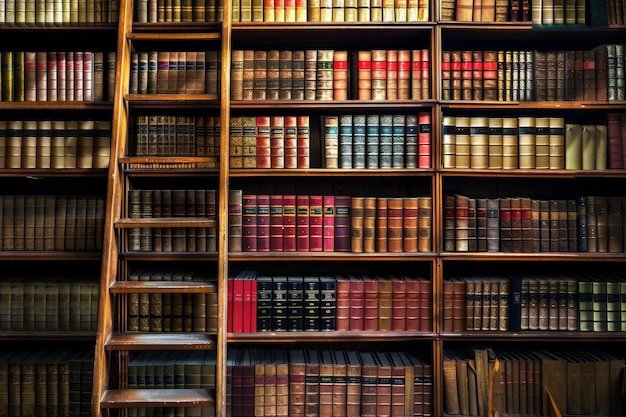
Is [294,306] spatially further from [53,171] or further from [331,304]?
[53,171]

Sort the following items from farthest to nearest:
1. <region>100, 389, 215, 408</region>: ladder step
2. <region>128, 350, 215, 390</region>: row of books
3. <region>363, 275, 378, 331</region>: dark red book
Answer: <region>363, 275, 378, 331</region>: dark red book
<region>128, 350, 215, 390</region>: row of books
<region>100, 389, 215, 408</region>: ladder step

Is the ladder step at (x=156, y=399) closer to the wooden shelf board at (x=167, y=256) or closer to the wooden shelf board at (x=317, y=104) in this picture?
the wooden shelf board at (x=167, y=256)

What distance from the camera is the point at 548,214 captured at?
2154 millimetres

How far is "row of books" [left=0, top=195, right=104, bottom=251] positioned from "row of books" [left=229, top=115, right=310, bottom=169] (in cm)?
69

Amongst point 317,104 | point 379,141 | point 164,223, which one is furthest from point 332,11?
point 164,223

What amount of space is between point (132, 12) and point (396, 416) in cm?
220

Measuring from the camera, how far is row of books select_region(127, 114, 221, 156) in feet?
7.11

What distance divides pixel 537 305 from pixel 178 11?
7.07ft

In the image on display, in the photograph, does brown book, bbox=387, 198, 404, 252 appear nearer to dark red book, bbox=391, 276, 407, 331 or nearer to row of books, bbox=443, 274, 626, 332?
dark red book, bbox=391, 276, 407, 331

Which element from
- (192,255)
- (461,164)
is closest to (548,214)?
(461,164)

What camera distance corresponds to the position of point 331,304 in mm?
2150

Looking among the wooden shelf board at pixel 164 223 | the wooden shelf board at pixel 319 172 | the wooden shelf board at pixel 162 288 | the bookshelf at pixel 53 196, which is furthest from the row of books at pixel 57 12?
the wooden shelf board at pixel 162 288

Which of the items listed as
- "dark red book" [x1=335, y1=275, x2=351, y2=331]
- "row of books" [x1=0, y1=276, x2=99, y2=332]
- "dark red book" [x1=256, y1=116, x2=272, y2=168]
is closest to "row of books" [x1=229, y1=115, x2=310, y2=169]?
"dark red book" [x1=256, y1=116, x2=272, y2=168]

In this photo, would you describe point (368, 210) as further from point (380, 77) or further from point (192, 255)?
point (192, 255)
